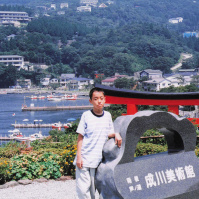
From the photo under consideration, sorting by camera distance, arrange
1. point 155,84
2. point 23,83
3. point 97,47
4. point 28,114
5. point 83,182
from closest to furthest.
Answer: point 83,182 < point 28,114 < point 155,84 < point 23,83 < point 97,47

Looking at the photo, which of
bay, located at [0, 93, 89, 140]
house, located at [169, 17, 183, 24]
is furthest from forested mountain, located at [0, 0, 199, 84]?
house, located at [169, 17, 183, 24]

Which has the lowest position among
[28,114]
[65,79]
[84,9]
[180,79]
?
[28,114]

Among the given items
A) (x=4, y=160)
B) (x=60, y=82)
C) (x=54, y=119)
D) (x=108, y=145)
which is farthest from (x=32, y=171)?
(x=60, y=82)

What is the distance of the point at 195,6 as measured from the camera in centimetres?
17750

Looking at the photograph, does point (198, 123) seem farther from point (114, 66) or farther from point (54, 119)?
point (114, 66)

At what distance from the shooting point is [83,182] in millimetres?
3711

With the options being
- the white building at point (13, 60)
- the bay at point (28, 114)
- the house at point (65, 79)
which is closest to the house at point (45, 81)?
the house at point (65, 79)

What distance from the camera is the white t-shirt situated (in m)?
3.66

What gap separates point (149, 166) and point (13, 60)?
274 feet

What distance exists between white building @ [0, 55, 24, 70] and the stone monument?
81757 mm

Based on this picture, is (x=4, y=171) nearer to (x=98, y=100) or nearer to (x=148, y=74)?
(x=98, y=100)

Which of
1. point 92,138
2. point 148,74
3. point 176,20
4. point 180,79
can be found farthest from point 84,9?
point 92,138

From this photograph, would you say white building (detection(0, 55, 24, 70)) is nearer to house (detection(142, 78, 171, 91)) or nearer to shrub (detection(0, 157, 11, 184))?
house (detection(142, 78, 171, 91))

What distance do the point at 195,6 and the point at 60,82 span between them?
11572 cm
